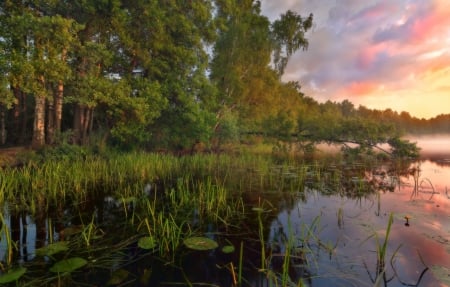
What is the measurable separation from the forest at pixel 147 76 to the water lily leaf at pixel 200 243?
1192cm

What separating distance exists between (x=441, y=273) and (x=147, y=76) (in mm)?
21378

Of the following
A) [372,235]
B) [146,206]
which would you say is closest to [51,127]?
[146,206]

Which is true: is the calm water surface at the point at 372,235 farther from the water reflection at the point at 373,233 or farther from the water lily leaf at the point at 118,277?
the water lily leaf at the point at 118,277

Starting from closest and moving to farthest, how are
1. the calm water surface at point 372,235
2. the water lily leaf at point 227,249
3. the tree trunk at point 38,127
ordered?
the calm water surface at point 372,235
the water lily leaf at point 227,249
the tree trunk at point 38,127

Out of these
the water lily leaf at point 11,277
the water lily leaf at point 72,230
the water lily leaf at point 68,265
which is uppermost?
the water lily leaf at point 11,277

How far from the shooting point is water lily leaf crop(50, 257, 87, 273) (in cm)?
376

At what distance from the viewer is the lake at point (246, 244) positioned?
3902 millimetres

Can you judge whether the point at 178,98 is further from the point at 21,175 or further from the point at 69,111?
the point at 21,175

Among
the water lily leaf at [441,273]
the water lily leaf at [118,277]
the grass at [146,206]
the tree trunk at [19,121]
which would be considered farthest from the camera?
the tree trunk at [19,121]

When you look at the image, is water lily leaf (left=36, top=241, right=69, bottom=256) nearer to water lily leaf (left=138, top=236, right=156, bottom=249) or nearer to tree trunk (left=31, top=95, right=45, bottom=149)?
water lily leaf (left=138, top=236, right=156, bottom=249)

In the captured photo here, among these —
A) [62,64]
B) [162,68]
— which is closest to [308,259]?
[62,64]

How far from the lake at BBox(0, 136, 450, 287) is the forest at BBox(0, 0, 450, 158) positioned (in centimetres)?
914

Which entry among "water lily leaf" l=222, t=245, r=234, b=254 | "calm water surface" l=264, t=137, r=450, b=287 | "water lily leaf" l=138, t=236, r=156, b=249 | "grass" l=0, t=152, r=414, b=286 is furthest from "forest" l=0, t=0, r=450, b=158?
"calm water surface" l=264, t=137, r=450, b=287

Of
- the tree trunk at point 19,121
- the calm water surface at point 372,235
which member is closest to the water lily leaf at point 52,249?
the calm water surface at point 372,235
